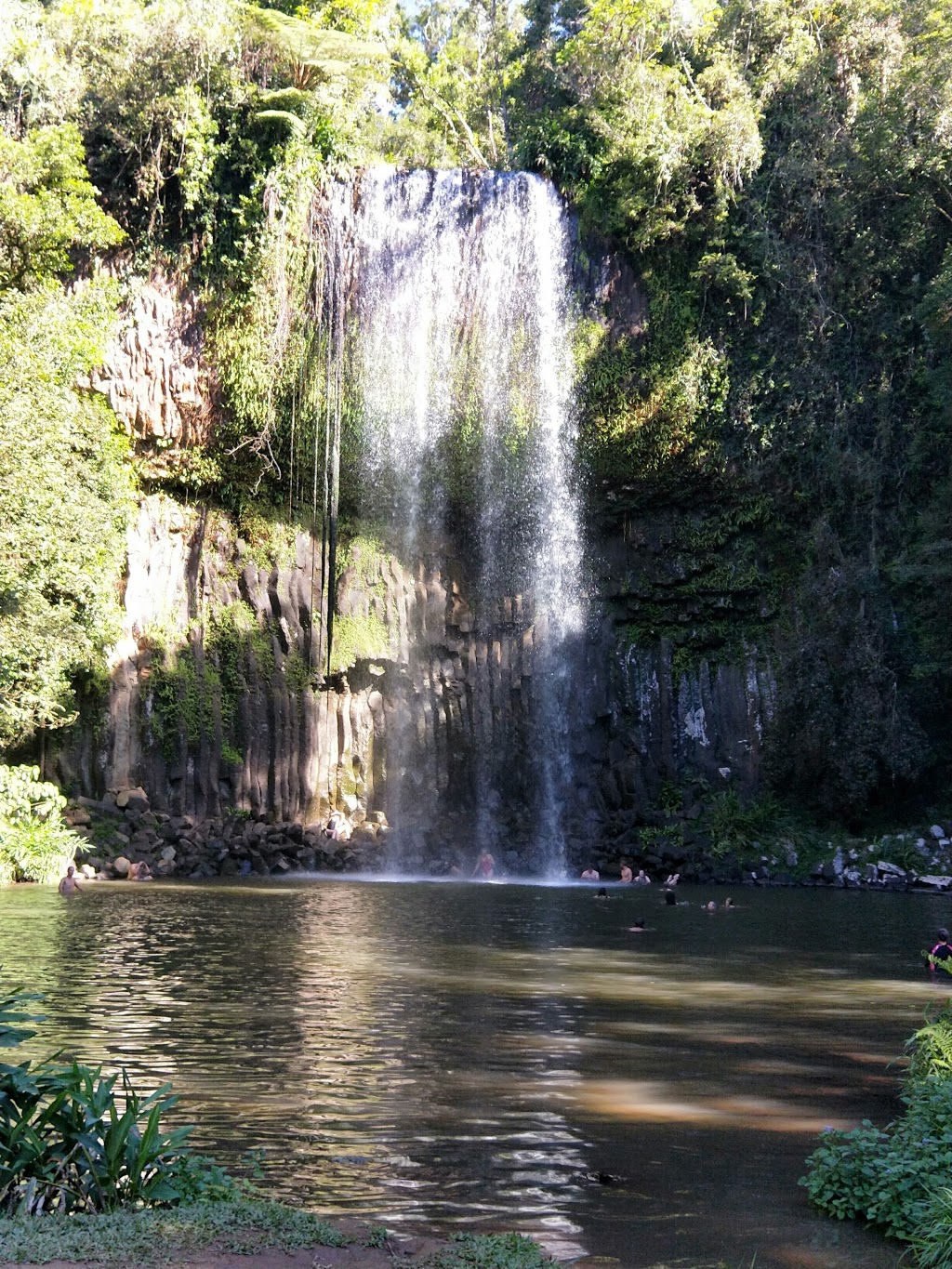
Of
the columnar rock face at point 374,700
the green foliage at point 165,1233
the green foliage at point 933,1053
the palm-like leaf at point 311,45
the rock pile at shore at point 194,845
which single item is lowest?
the green foliage at point 165,1233

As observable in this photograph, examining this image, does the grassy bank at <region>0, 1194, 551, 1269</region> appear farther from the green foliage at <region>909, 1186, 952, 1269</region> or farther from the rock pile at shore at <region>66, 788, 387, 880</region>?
the rock pile at shore at <region>66, 788, 387, 880</region>

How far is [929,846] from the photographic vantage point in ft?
83.5

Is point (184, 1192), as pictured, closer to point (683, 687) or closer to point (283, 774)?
point (283, 774)

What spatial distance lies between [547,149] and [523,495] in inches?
351

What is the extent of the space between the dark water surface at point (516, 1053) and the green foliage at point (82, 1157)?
68 cm

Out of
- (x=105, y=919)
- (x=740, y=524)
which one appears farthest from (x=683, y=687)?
(x=105, y=919)

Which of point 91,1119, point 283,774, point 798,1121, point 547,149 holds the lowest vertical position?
point 798,1121

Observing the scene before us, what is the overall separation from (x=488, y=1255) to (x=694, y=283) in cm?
2888

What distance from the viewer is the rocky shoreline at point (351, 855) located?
23.7m

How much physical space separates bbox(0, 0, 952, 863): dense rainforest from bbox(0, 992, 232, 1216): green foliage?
21.0 meters

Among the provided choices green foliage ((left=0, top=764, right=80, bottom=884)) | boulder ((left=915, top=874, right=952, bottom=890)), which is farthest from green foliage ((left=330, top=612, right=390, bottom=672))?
boulder ((left=915, top=874, right=952, bottom=890))

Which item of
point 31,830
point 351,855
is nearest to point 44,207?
Answer: point 31,830

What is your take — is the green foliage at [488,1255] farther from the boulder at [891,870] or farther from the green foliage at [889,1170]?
the boulder at [891,870]

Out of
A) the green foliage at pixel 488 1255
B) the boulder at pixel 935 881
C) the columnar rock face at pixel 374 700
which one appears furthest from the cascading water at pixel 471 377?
the green foliage at pixel 488 1255
